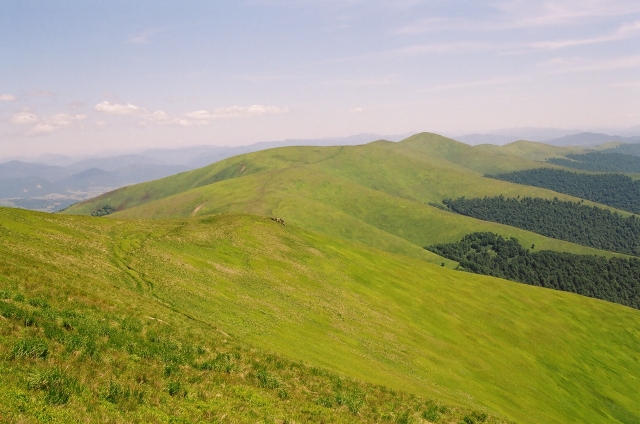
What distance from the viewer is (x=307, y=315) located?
5175 cm

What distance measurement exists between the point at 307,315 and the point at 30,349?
3810 cm

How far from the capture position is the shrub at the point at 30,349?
15.7m

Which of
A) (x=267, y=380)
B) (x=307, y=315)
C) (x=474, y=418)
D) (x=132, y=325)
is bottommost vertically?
(x=307, y=315)

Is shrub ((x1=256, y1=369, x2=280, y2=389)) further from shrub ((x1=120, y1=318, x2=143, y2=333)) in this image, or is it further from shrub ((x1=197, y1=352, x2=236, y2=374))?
shrub ((x1=120, y1=318, x2=143, y2=333))

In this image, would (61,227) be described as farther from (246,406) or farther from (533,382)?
(533,382)

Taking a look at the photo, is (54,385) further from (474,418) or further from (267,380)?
(474,418)

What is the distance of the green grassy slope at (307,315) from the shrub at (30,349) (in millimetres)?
446

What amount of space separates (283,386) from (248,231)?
2267 inches

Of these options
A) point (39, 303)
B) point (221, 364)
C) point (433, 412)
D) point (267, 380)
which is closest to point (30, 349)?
point (39, 303)

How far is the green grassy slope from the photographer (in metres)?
24.8

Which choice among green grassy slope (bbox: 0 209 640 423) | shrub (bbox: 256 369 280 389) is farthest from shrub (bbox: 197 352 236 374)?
shrub (bbox: 256 369 280 389)

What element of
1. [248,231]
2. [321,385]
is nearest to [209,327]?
[321,385]

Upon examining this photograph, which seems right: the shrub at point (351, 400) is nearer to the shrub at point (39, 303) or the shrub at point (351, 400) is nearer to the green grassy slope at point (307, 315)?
the green grassy slope at point (307, 315)

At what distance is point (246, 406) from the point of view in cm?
1814
